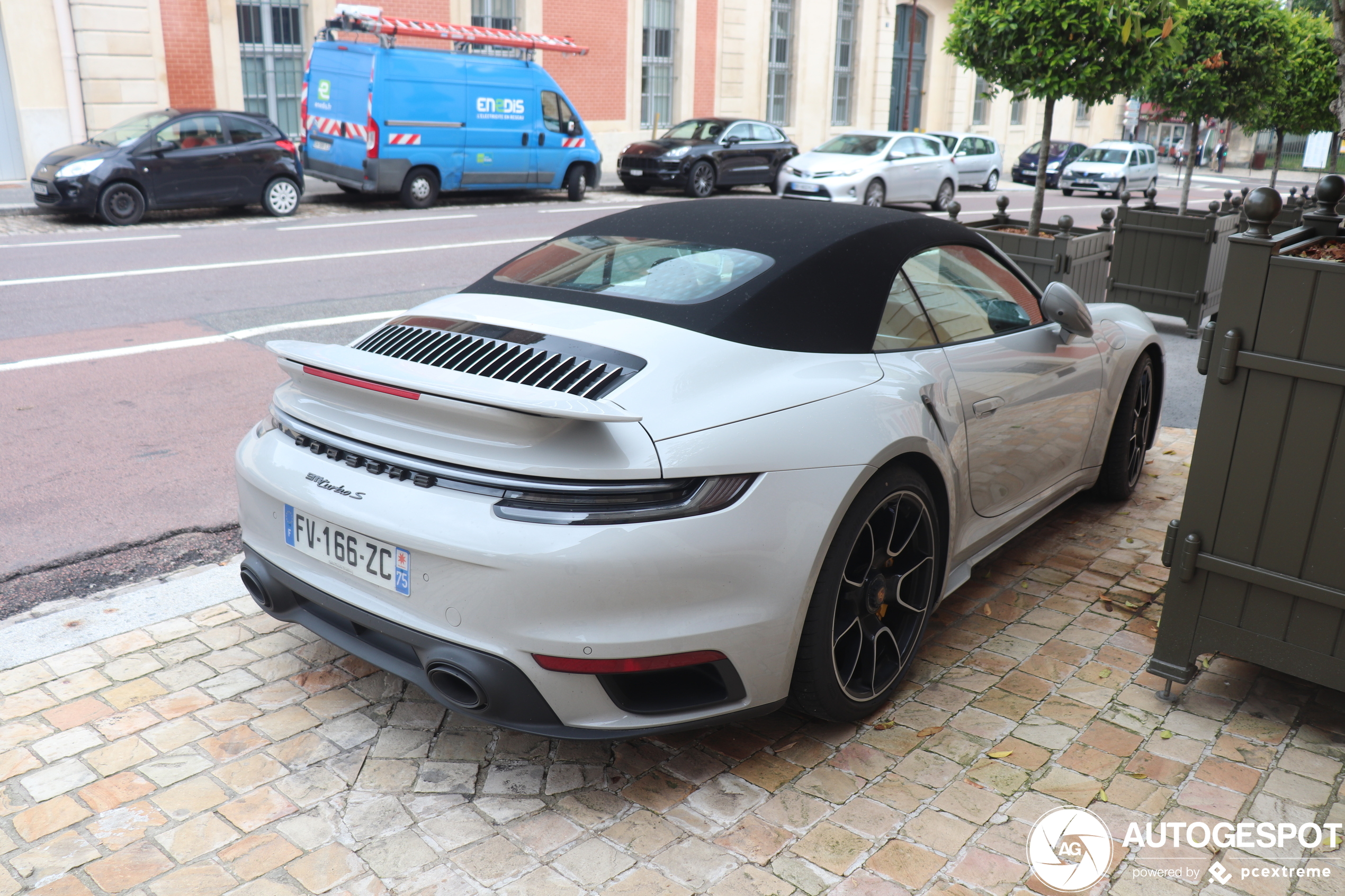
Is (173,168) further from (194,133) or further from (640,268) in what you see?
(640,268)

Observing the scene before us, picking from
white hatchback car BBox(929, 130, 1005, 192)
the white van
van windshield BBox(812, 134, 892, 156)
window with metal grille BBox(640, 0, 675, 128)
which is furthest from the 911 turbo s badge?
the white van

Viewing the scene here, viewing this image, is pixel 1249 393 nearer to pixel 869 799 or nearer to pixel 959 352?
pixel 959 352

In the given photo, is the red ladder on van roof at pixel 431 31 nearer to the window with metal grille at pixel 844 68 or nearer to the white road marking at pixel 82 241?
the white road marking at pixel 82 241

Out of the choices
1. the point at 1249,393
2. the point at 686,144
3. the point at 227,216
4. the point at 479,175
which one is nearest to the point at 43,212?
the point at 227,216

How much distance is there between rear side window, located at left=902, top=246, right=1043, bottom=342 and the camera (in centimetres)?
363

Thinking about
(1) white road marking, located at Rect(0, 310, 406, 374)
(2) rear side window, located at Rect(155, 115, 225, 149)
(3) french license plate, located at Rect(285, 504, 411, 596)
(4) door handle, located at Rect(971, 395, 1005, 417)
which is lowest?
(1) white road marking, located at Rect(0, 310, 406, 374)

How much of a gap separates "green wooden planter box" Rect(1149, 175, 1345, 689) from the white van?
28303mm

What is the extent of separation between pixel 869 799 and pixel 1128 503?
2.92 metres

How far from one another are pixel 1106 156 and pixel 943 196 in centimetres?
938

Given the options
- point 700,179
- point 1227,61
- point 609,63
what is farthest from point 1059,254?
point 609,63

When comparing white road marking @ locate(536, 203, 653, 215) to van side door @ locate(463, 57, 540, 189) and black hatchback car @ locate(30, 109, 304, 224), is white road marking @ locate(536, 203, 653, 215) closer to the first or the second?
van side door @ locate(463, 57, 540, 189)

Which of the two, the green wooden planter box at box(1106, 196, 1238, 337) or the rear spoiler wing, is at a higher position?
the rear spoiler wing

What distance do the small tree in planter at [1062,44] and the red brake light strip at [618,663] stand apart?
7.04 meters

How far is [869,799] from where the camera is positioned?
2889 millimetres
